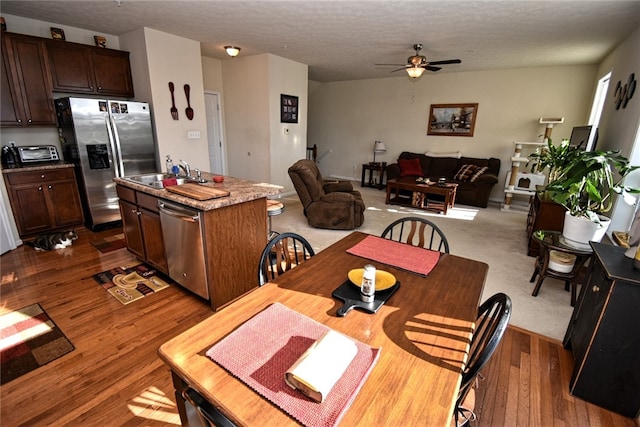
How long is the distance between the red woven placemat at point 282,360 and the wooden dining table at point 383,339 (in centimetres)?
2

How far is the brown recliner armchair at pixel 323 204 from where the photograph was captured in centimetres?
420

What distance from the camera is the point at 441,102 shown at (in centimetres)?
657

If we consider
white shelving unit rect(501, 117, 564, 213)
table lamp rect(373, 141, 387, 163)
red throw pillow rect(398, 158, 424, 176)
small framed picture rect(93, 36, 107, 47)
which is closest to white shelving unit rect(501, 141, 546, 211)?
white shelving unit rect(501, 117, 564, 213)

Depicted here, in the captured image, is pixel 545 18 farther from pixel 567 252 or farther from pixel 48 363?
pixel 48 363

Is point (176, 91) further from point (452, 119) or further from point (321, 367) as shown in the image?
point (452, 119)

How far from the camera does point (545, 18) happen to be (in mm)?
3137

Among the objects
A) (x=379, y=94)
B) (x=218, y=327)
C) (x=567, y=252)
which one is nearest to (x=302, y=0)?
(x=218, y=327)

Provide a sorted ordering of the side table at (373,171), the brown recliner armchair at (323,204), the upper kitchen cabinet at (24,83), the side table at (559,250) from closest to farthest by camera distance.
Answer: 1. the side table at (559,250)
2. the upper kitchen cabinet at (24,83)
3. the brown recliner armchair at (323,204)
4. the side table at (373,171)

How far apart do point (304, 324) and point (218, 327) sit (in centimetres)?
31

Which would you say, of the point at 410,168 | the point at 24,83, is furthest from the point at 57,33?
the point at 410,168

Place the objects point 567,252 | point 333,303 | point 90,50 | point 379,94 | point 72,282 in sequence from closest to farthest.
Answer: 1. point 333,303
2. point 567,252
3. point 72,282
4. point 90,50
5. point 379,94

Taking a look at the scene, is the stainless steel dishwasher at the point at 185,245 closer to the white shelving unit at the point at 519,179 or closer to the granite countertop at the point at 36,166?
the granite countertop at the point at 36,166

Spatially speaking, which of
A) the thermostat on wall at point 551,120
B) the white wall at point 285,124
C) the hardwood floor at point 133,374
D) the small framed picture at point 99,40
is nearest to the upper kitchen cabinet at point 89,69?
the small framed picture at point 99,40

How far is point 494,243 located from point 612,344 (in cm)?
261
